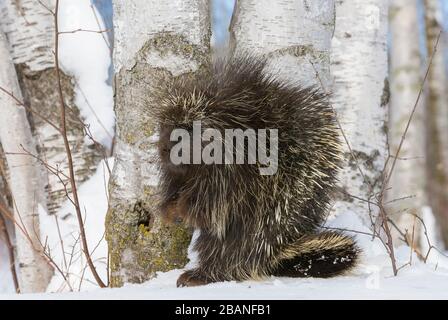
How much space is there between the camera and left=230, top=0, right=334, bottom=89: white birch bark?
2.42 metres

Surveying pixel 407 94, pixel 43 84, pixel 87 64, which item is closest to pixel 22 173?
pixel 43 84

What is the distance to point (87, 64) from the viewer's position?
11.1 feet

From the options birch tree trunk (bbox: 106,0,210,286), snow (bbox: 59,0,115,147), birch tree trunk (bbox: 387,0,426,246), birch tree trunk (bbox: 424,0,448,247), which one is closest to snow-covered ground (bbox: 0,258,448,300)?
birch tree trunk (bbox: 106,0,210,286)

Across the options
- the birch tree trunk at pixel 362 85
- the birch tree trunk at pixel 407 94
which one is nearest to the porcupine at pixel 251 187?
the birch tree trunk at pixel 362 85

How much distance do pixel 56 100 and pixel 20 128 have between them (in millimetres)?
304

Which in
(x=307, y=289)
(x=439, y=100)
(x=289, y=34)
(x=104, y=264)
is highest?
(x=439, y=100)

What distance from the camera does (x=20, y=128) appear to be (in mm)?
3039

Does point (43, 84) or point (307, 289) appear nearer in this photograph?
point (307, 289)

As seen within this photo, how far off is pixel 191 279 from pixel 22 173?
130 centimetres

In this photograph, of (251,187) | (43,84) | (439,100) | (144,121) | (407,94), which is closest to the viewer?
(251,187)

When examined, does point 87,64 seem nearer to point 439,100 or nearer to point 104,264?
point 104,264

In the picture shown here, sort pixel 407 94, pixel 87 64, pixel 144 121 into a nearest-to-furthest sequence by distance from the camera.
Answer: pixel 144 121, pixel 87 64, pixel 407 94
